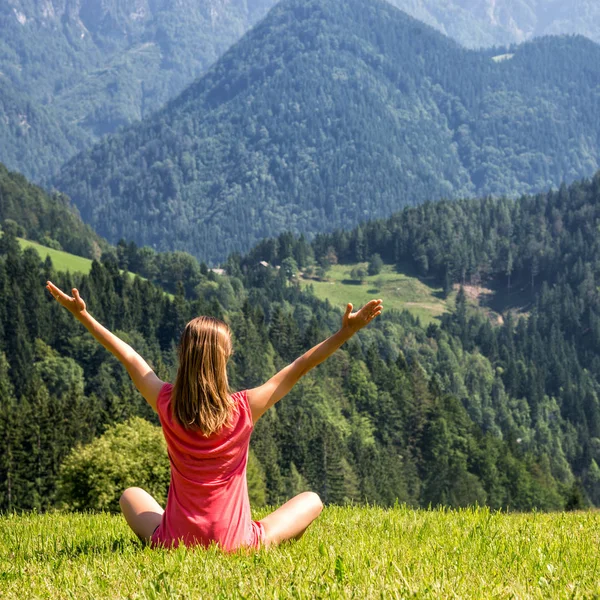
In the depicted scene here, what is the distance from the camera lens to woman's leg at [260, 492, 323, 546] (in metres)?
10.2

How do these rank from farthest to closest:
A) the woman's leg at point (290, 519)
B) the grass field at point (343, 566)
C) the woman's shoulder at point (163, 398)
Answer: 1. the woman's leg at point (290, 519)
2. the woman's shoulder at point (163, 398)
3. the grass field at point (343, 566)

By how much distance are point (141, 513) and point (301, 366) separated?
8.10 feet

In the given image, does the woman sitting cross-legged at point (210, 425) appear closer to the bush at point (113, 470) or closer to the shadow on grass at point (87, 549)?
the shadow on grass at point (87, 549)

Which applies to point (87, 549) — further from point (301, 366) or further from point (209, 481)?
point (301, 366)

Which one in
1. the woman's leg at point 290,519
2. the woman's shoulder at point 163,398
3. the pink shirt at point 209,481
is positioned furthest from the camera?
the woman's leg at point 290,519

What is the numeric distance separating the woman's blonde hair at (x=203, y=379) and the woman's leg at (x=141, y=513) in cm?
164

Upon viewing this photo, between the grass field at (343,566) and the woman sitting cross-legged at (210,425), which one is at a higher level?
the woman sitting cross-legged at (210,425)

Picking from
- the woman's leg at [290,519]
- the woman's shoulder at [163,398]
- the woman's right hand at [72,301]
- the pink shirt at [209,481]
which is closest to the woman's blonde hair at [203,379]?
the pink shirt at [209,481]

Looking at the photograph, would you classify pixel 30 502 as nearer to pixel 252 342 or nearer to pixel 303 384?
pixel 303 384

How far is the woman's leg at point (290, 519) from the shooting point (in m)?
10.2

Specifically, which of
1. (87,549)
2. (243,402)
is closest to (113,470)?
(87,549)

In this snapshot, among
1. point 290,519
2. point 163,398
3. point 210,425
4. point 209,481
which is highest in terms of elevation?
point 163,398

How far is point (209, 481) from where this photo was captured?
31.4 feet

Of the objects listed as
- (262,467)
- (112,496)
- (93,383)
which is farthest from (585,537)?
(93,383)
